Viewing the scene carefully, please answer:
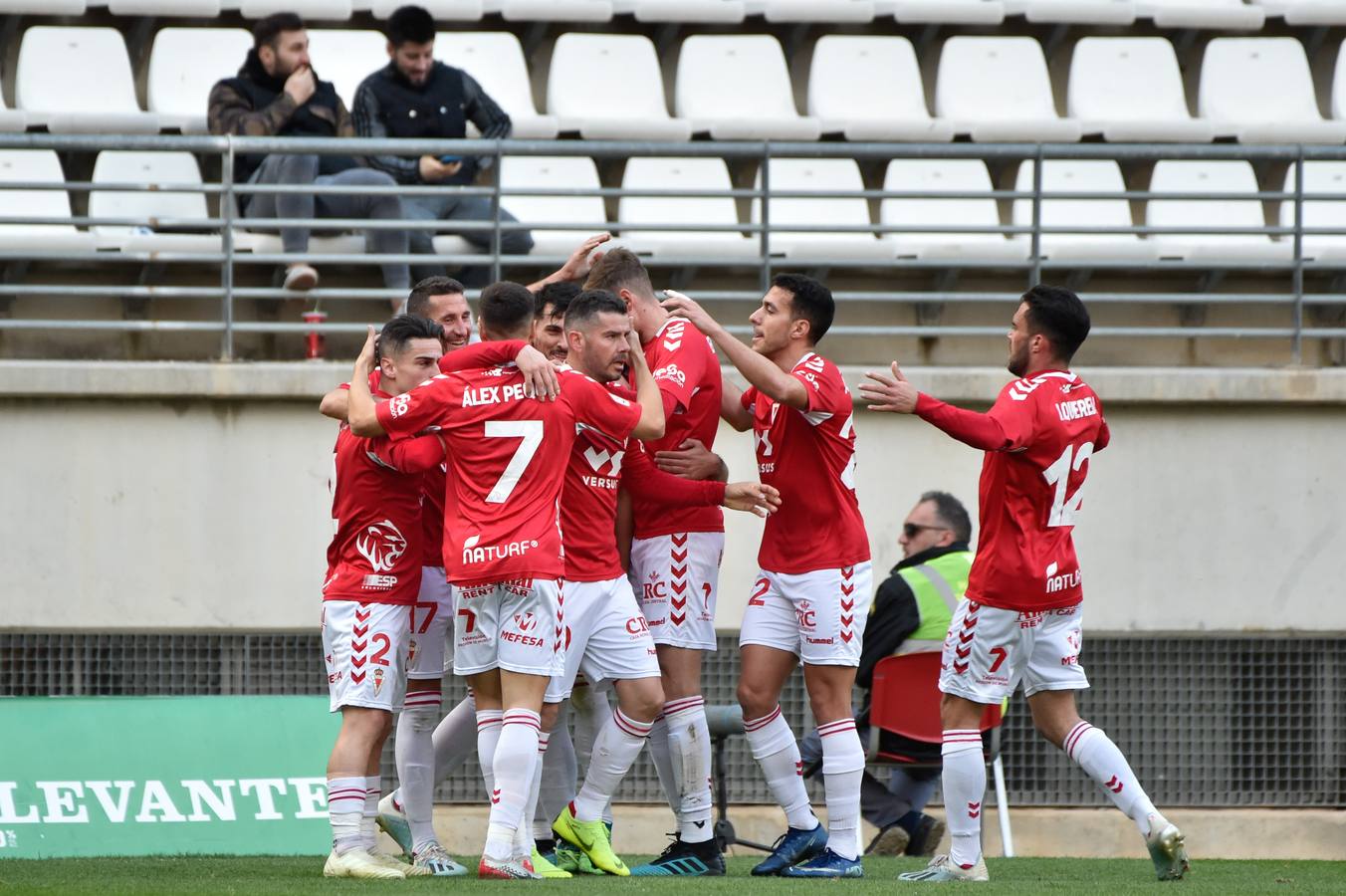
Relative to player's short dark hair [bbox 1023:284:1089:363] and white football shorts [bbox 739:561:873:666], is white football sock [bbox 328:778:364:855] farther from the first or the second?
player's short dark hair [bbox 1023:284:1089:363]

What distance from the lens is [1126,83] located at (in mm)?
12875

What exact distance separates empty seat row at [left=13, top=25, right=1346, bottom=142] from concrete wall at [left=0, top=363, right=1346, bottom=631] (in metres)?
2.50

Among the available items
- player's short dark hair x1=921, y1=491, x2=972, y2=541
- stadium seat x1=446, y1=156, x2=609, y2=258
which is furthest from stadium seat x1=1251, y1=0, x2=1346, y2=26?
player's short dark hair x1=921, y1=491, x2=972, y2=541

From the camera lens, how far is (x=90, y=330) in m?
10.3

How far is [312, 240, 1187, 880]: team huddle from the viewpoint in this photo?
6.43m

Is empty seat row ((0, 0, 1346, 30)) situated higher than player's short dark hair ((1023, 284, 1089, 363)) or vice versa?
empty seat row ((0, 0, 1346, 30))

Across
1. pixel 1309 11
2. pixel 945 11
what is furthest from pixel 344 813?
pixel 1309 11

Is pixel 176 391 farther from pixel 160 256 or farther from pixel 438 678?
pixel 438 678

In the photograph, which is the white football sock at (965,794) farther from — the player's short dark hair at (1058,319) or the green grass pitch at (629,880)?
the player's short dark hair at (1058,319)

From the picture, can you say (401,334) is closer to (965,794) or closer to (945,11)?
(965,794)

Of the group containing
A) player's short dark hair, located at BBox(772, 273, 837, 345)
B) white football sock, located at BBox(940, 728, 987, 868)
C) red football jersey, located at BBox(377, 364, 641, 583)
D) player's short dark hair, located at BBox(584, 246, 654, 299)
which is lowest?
white football sock, located at BBox(940, 728, 987, 868)

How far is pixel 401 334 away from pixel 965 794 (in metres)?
2.81

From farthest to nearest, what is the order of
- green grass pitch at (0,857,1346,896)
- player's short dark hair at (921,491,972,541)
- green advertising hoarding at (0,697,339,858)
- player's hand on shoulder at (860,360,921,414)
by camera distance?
player's short dark hair at (921,491,972,541) → green advertising hoarding at (0,697,339,858) → player's hand on shoulder at (860,360,921,414) → green grass pitch at (0,857,1346,896)

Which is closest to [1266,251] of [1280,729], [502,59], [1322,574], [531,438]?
[1322,574]
